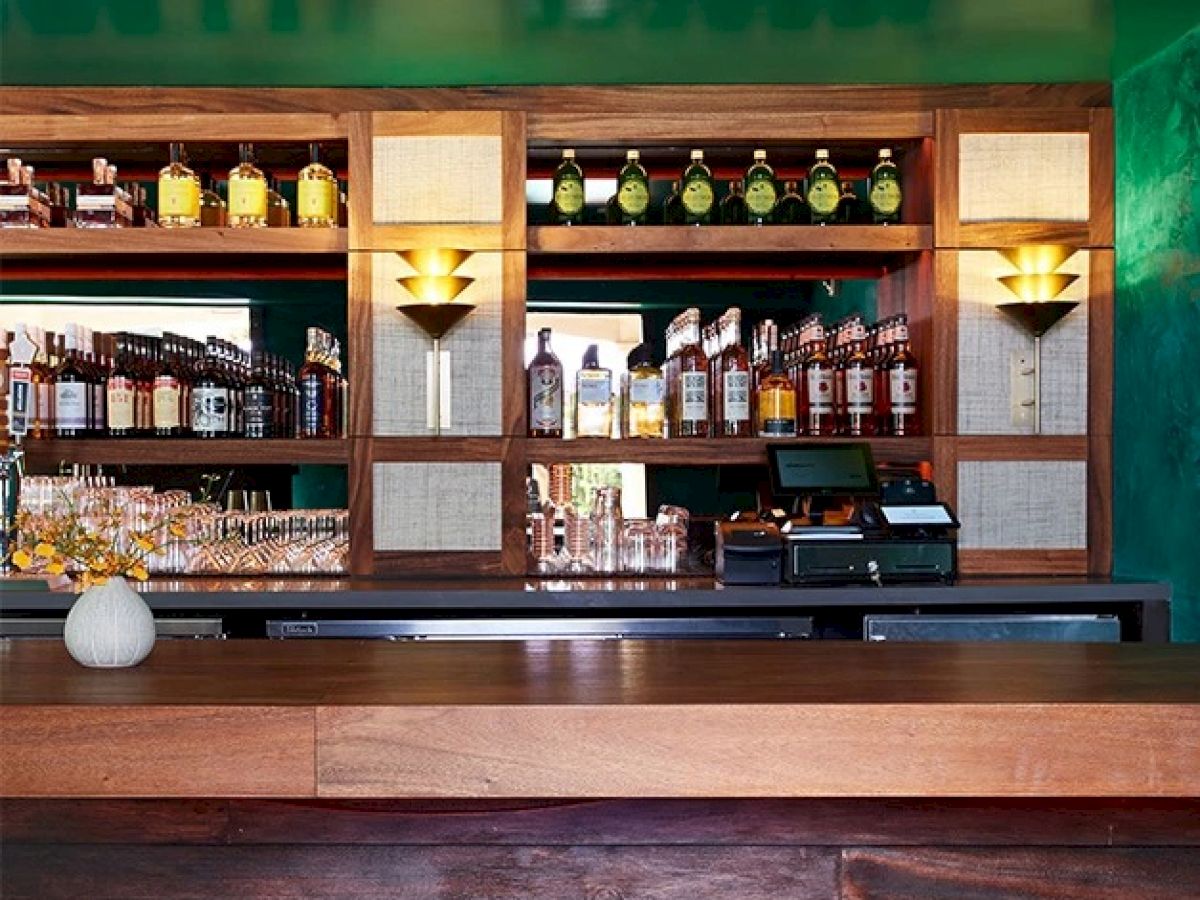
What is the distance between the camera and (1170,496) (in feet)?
12.9

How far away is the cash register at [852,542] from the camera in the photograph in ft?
12.0

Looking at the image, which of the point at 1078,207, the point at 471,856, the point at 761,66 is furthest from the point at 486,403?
the point at 471,856

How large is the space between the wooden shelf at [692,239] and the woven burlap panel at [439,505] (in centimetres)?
69

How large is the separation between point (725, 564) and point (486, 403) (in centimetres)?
85

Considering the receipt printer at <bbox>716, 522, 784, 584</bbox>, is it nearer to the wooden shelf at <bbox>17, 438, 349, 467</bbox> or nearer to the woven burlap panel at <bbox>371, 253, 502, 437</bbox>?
the woven burlap panel at <bbox>371, 253, 502, 437</bbox>

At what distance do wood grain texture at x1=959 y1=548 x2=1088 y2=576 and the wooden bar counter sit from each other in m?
1.72

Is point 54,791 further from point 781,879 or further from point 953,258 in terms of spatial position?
point 953,258

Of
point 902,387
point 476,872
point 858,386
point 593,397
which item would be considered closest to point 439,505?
point 593,397

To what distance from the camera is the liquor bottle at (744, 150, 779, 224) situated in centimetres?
410

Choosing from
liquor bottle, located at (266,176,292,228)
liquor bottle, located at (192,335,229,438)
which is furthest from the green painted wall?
liquor bottle, located at (192,335,229,438)

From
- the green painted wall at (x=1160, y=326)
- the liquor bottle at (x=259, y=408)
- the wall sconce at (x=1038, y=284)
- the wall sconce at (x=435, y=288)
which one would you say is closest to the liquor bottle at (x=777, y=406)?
the wall sconce at (x=1038, y=284)

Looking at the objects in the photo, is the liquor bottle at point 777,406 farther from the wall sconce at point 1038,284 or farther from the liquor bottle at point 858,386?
the wall sconce at point 1038,284

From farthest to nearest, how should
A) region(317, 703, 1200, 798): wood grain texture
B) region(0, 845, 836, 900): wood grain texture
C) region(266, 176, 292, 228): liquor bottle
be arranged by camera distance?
1. region(266, 176, 292, 228): liquor bottle
2. region(0, 845, 836, 900): wood grain texture
3. region(317, 703, 1200, 798): wood grain texture

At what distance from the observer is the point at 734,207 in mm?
4262
